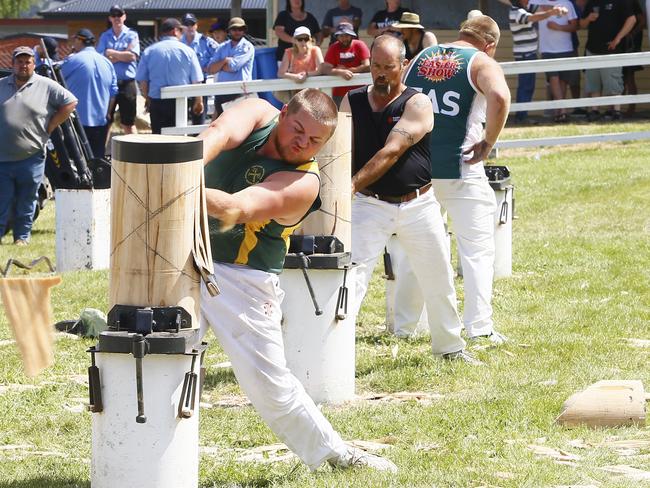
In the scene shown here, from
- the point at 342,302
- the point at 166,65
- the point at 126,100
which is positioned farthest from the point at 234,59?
the point at 342,302

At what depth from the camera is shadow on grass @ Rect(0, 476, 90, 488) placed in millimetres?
5793

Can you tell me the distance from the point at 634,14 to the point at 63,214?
10686 millimetres

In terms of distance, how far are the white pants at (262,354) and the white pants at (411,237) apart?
2.24 metres

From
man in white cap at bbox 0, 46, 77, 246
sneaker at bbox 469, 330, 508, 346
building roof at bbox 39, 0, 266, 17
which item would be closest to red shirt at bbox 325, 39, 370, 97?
man in white cap at bbox 0, 46, 77, 246

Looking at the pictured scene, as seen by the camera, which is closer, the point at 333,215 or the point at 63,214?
the point at 333,215

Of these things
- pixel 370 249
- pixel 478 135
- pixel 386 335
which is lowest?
pixel 386 335

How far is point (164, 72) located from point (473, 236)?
9.87m

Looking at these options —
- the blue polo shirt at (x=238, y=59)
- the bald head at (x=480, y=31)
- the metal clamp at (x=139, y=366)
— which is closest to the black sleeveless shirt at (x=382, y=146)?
the bald head at (x=480, y=31)

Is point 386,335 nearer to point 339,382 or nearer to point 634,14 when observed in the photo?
point 339,382

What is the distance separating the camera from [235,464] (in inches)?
242

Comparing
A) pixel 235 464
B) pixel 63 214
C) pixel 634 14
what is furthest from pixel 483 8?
pixel 235 464

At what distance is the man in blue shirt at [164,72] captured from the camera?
58.1 feet

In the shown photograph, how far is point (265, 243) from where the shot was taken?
18.7ft

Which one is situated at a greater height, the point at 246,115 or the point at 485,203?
the point at 246,115
